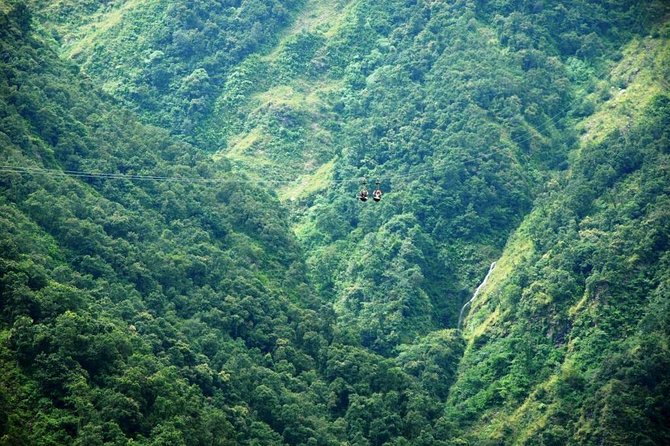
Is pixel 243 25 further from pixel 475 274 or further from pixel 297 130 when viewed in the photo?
A: pixel 475 274

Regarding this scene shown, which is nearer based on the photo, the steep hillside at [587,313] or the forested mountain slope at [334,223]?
the forested mountain slope at [334,223]

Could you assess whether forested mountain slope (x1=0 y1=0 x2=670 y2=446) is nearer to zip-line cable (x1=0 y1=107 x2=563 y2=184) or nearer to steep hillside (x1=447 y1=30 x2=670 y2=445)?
steep hillside (x1=447 y1=30 x2=670 y2=445)

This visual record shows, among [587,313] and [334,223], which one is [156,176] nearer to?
[334,223]

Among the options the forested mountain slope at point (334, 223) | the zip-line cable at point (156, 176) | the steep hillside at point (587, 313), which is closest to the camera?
the forested mountain slope at point (334, 223)

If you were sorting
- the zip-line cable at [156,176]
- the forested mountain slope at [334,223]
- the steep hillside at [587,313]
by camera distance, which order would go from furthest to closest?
the zip-line cable at [156,176] → the steep hillside at [587,313] → the forested mountain slope at [334,223]

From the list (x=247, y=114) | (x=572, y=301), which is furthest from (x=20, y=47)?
(x=572, y=301)

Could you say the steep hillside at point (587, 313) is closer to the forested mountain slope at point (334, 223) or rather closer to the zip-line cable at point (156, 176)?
the forested mountain slope at point (334, 223)

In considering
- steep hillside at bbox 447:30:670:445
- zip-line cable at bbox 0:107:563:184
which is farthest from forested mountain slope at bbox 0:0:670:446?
zip-line cable at bbox 0:107:563:184

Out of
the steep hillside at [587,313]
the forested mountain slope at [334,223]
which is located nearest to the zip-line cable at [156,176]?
the forested mountain slope at [334,223]
